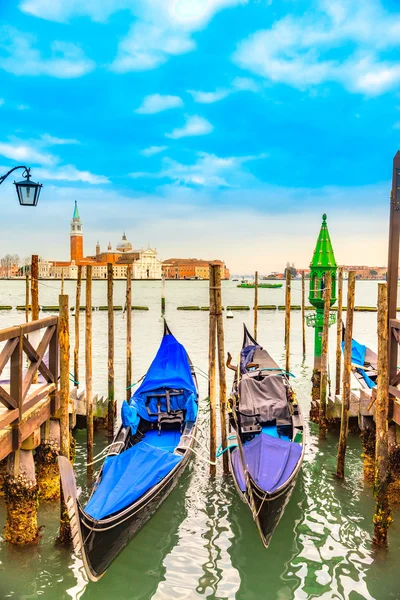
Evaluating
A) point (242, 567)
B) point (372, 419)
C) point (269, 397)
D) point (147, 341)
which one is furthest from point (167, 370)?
point (147, 341)

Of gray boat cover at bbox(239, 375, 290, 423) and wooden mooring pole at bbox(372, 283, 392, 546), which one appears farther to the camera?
gray boat cover at bbox(239, 375, 290, 423)

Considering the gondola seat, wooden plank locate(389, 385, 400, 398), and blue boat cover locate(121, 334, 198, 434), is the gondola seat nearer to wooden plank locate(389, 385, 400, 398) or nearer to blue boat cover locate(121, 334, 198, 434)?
blue boat cover locate(121, 334, 198, 434)

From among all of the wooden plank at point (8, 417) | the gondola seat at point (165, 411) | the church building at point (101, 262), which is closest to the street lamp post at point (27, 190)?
the wooden plank at point (8, 417)

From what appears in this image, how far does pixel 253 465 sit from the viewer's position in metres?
4.47

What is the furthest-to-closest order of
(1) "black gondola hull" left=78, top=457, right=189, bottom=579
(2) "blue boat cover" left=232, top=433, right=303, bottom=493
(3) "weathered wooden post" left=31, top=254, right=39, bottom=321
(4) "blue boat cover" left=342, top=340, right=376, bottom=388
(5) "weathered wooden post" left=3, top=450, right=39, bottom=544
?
1. (4) "blue boat cover" left=342, top=340, right=376, bottom=388
2. (3) "weathered wooden post" left=31, top=254, right=39, bottom=321
3. (2) "blue boat cover" left=232, top=433, right=303, bottom=493
4. (5) "weathered wooden post" left=3, top=450, right=39, bottom=544
5. (1) "black gondola hull" left=78, top=457, right=189, bottom=579

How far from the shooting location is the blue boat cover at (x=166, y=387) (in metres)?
6.11

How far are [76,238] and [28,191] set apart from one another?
354 ft

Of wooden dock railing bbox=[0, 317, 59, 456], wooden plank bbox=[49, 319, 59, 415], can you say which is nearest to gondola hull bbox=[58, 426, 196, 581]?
wooden dock railing bbox=[0, 317, 59, 456]

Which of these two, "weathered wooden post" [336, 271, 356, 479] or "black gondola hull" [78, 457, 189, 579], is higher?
"weathered wooden post" [336, 271, 356, 479]

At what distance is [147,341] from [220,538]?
1396cm

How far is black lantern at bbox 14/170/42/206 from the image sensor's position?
454 cm

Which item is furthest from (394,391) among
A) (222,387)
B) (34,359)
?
(34,359)

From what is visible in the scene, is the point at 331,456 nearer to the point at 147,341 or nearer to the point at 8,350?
the point at 8,350

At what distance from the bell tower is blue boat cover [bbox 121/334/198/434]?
10425cm
